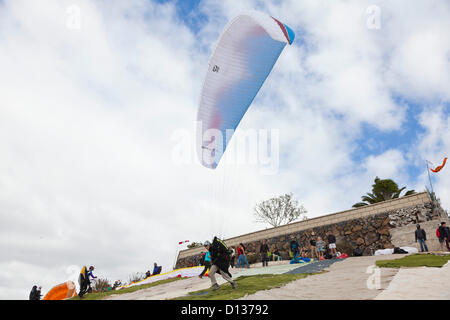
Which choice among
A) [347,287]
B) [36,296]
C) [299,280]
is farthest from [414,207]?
[36,296]

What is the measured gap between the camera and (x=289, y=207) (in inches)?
1533

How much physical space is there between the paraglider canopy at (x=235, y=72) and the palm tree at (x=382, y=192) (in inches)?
850

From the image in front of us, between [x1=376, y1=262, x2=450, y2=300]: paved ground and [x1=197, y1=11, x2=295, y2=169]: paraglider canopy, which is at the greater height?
[x1=197, y1=11, x2=295, y2=169]: paraglider canopy

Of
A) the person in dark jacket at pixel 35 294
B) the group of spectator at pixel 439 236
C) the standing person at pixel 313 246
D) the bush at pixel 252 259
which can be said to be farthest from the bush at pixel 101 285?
the group of spectator at pixel 439 236

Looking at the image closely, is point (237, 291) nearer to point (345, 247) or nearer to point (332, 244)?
point (332, 244)

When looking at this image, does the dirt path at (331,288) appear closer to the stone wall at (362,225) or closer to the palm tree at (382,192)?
the stone wall at (362,225)

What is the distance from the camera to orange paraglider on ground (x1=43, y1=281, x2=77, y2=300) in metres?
14.8

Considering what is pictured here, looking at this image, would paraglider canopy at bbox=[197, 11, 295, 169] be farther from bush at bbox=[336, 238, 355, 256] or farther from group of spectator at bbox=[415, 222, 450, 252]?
bush at bbox=[336, 238, 355, 256]

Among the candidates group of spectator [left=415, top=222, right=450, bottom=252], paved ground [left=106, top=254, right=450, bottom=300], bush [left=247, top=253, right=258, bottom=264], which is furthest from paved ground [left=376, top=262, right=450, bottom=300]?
bush [left=247, top=253, right=258, bottom=264]

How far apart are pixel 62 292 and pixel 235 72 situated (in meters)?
12.8

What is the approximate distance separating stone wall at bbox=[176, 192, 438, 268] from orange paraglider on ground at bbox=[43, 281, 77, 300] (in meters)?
11.4

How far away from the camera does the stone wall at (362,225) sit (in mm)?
17562

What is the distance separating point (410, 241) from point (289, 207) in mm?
22208
